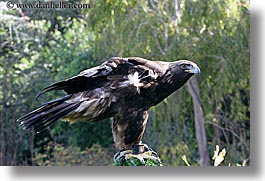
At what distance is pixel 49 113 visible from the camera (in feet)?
8.07

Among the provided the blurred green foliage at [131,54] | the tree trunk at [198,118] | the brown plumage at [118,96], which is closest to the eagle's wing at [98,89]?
the brown plumage at [118,96]

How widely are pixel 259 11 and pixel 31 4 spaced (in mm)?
1189

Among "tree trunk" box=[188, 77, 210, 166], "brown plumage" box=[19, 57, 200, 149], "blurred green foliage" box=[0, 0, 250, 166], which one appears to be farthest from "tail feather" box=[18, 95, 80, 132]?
"tree trunk" box=[188, 77, 210, 166]

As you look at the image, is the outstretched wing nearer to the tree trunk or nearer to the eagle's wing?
the eagle's wing

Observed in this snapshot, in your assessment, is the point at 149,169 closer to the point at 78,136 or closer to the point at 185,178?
A: the point at 185,178

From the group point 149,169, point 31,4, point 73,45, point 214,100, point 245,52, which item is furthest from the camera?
point 73,45

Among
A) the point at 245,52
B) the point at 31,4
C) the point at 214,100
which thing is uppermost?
the point at 31,4

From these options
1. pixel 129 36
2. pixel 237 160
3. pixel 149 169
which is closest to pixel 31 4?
pixel 129 36

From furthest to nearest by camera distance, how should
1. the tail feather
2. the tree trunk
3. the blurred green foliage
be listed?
the tree trunk, the blurred green foliage, the tail feather

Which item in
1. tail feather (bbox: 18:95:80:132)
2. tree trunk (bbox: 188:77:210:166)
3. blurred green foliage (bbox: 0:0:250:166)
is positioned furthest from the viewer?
tree trunk (bbox: 188:77:210:166)

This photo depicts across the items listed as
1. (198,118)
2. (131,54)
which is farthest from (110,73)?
(198,118)

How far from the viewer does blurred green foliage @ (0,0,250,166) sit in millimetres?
3684

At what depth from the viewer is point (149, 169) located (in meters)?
2.93

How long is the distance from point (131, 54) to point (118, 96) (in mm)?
1339
